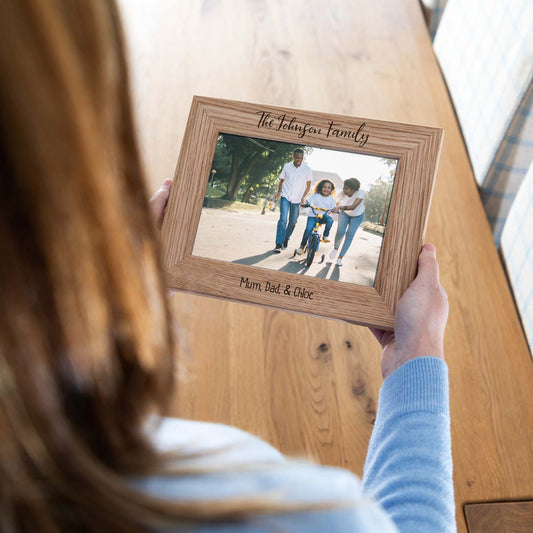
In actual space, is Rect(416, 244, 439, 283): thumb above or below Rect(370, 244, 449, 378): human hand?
above

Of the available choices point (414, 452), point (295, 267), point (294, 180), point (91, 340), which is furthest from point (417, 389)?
point (91, 340)

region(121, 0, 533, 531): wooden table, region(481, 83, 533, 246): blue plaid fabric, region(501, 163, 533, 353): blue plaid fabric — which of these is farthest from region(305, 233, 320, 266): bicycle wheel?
region(481, 83, 533, 246): blue plaid fabric

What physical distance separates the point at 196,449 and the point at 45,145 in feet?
0.60

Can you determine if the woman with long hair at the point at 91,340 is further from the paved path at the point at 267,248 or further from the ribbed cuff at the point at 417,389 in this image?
the paved path at the point at 267,248

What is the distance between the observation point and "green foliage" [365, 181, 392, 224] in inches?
27.3

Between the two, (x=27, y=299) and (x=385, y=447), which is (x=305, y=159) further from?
(x=27, y=299)

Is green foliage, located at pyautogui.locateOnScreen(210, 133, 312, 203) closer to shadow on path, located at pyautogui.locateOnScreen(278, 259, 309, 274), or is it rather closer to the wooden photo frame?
the wooden photo frame

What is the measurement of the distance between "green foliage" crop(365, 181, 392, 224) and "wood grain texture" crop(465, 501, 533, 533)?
0.50 meters

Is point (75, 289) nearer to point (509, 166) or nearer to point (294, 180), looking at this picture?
point (294, 180)

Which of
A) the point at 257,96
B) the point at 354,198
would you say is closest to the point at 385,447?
the point at 354,198

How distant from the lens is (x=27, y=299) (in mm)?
210

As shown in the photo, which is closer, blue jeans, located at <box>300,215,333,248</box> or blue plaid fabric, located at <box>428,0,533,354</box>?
blue jeans, located at <box>300,215,333,248</box>

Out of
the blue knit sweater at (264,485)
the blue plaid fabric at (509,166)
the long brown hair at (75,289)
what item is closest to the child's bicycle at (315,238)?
the blue knit sweater at (264,485)

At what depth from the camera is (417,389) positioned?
0.57 m
